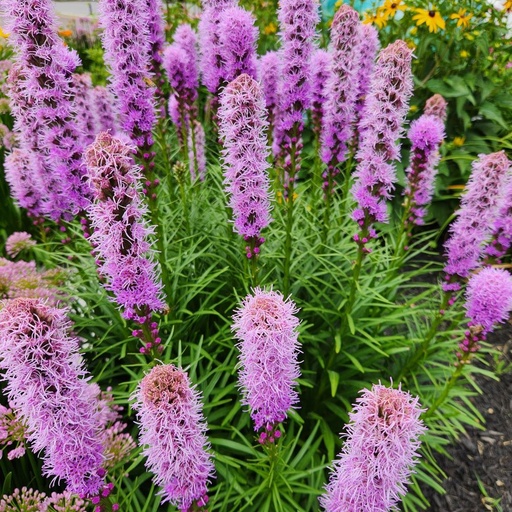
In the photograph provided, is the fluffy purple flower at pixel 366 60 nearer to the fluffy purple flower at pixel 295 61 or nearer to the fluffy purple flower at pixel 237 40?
the fluffy purple flower at pixel 295 61

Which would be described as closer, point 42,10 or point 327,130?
point 42,10

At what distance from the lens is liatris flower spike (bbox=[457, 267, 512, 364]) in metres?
2.70

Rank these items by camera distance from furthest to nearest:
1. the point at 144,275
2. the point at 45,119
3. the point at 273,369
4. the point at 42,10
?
1. the point at 45,119
2. the point at 42,10
3. the point at 144,275
4. the point at 273,369

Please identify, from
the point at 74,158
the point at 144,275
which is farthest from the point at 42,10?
the point at 144,275

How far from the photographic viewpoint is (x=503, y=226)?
3084 millimetres

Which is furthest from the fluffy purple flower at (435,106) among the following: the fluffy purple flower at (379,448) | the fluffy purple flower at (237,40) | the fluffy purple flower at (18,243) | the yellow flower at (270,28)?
the yellow flower at (270,28)

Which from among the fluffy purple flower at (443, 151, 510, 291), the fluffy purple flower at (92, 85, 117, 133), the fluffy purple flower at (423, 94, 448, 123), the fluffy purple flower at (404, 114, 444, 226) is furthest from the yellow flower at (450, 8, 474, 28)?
the fluffy purple flower at (92, 85, 117, 133)

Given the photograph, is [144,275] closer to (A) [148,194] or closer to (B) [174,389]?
(B) [174,389]

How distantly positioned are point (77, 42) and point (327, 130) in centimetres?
757

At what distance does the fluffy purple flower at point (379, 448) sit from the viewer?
4.95ft

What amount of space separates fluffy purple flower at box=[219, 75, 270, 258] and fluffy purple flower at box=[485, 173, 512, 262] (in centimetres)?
164

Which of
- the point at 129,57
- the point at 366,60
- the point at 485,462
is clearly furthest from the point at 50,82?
the point at 485,462

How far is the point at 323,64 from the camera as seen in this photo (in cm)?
347

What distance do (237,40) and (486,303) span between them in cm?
228
